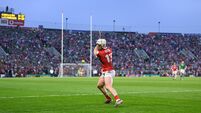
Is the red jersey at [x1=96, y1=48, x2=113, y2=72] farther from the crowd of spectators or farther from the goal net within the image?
the crowd of spectators

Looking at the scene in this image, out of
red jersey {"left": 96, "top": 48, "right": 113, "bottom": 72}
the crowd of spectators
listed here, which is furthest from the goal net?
red jersey {"left": 96, "top": 48, "right": 113, "bottom": 72}

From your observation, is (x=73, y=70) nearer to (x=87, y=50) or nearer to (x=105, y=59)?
(x=87, y=50)

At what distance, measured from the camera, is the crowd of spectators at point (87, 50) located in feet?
249

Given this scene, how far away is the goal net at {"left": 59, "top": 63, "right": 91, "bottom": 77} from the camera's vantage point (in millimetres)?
67062

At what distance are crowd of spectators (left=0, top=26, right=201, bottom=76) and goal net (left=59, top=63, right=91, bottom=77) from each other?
4186 mm

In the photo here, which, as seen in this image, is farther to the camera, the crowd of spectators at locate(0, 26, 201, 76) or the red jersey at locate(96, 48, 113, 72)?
the crowd of spectators at locate(0, 26, 201, 76)

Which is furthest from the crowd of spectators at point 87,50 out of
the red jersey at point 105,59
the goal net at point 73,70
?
the red jersey at point 105,59

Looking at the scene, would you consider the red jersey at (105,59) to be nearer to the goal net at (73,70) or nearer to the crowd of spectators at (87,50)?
the goal net at (73,70)

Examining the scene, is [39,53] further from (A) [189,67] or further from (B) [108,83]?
(B) [108,83]

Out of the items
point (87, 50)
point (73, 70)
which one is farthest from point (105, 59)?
point (87, 50)

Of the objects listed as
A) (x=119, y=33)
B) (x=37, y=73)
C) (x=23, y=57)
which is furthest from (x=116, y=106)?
(x=119, y=33)

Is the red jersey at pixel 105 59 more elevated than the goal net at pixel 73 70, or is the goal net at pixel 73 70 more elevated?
the red jersey at pixel 105 59

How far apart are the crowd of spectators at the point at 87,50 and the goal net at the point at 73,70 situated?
4186mm

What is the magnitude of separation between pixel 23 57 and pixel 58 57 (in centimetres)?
642
